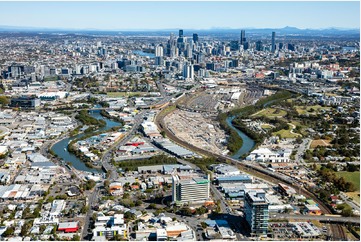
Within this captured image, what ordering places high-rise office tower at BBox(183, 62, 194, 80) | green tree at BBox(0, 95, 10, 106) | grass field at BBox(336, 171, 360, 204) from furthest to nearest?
high-rise office tower at BBox(183, 62, 194, 80)
green tree at BBox(0, 95, 10, 106)
grass field at BBox(336, 171, 360, 204)

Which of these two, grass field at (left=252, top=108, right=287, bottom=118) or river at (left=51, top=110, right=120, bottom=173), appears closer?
river at (left=51, top=110, right=120, bottom=173)

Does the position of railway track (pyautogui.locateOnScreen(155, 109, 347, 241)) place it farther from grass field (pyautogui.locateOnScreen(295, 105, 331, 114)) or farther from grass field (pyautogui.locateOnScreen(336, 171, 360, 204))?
grass field (pyautogui.locateOnScreen(295, 105, 331, 114))

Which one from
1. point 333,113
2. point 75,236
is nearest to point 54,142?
point 75,236

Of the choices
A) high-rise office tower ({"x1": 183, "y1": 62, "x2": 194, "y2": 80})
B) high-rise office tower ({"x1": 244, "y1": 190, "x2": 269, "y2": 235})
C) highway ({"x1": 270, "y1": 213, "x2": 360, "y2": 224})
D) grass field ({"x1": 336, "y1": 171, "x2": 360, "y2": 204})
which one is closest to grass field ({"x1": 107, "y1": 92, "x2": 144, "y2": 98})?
high-rise office tower ({"x1": 183, "y1": 62, "x2": 194, "y2": 80})

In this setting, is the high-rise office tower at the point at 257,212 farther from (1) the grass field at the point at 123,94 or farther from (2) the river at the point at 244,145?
(1) the grass field at the point at 123,94

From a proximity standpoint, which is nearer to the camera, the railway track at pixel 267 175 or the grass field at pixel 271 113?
the railway track at pixel 267 175

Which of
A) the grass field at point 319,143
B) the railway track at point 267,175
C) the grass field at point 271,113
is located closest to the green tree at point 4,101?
the railway track at point 267,175

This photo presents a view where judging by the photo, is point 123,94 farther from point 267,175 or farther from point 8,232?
point 8,232

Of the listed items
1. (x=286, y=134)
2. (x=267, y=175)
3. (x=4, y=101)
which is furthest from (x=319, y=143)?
(x=4, y=101)
